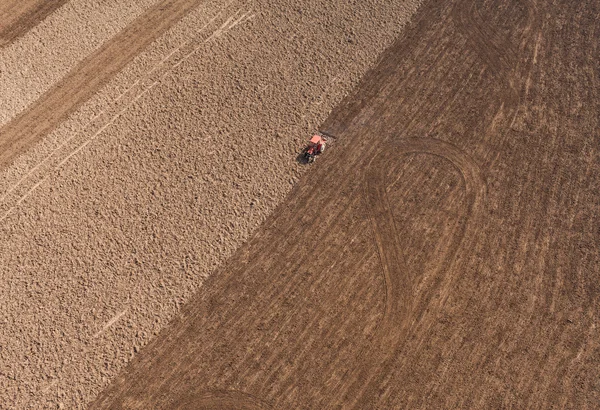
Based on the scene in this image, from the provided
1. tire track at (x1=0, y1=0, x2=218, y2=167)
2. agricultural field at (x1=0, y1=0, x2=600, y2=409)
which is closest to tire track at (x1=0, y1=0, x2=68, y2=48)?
agricultural field at (x1=0, y1=0, x2=600, y2=409)

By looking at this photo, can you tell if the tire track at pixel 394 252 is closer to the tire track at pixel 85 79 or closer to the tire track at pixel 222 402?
the tire track at pixel 222 402

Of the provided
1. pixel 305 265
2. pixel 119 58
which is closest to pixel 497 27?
pixel 305 265

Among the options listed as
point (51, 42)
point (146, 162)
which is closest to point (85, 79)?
point (51, 42)

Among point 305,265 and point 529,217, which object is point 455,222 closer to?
point 529,217

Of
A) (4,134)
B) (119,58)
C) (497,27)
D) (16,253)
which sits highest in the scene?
(497,27)

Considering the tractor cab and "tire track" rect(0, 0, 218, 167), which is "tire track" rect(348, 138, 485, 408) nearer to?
the tractor cab
